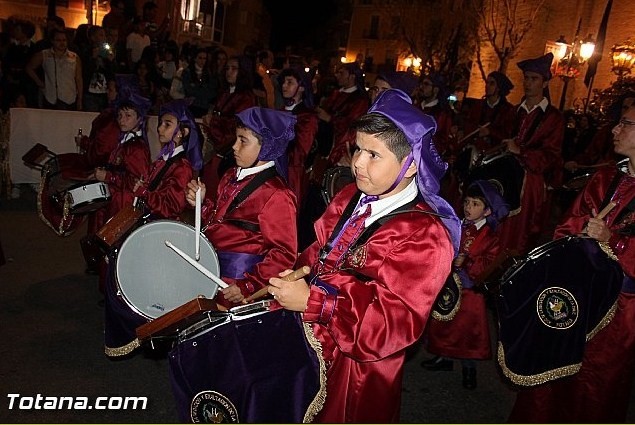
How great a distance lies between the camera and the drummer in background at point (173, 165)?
14.2ft

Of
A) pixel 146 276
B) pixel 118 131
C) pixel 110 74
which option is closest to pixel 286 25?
pixel 110 74

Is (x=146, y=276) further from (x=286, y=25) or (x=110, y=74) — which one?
(x=286, y=25)

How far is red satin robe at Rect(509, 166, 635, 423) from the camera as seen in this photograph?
3342mm

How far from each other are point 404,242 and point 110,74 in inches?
415

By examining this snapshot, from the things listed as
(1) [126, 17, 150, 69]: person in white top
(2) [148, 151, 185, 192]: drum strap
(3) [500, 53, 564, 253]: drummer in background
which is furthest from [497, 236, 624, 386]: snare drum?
(1) [126, 17, 150, 69]: person in white top

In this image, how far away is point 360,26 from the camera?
62938 mm

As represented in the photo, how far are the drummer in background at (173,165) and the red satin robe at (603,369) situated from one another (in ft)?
9.79

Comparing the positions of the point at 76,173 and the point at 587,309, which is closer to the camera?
the point at 587,309

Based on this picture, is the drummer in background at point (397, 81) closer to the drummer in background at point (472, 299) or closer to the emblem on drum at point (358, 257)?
the drummer in background at point (472, 299)

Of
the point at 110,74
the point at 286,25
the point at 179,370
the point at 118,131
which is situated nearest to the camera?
the point at 179,370

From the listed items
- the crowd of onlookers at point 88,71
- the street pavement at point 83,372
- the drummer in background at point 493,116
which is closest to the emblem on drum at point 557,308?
the street pavement at point 83,372

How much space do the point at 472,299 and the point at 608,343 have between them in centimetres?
123

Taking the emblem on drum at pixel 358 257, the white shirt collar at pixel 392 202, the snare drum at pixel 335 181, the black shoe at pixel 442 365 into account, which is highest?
the white shirt collar at pixel 392 202

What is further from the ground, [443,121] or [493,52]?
[493,52]
